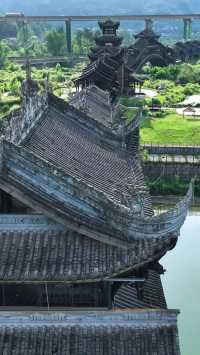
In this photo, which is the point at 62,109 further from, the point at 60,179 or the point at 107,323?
the point at 107,323

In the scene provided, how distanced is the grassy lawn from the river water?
1758cm

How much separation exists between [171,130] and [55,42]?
306 ft

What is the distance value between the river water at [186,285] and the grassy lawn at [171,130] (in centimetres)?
1758

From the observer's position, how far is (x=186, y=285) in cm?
2930

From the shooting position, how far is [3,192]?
12.8 meters

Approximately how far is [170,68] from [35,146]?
87.7 meters

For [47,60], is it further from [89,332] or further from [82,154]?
[89,332]

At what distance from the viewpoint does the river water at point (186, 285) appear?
24172mm

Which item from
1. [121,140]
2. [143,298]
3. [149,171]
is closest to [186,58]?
[149,171]

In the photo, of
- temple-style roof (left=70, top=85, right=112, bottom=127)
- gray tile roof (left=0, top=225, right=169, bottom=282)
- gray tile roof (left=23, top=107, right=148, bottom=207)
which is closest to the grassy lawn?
temple-style roof (left=70, top=85, right=112, bottom=127)

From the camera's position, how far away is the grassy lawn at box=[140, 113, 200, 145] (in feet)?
181

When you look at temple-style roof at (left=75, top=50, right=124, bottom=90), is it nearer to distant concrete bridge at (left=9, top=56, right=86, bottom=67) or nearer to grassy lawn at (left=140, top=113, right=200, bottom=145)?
grassy lawn at (left=140, top=113, right=200, bottom=145)

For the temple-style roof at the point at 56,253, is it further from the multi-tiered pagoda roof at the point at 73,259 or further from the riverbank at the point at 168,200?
the riverbank at the point at 168,200

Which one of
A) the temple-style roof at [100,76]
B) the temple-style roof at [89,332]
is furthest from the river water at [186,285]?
the temple-style roof at [100,76]
